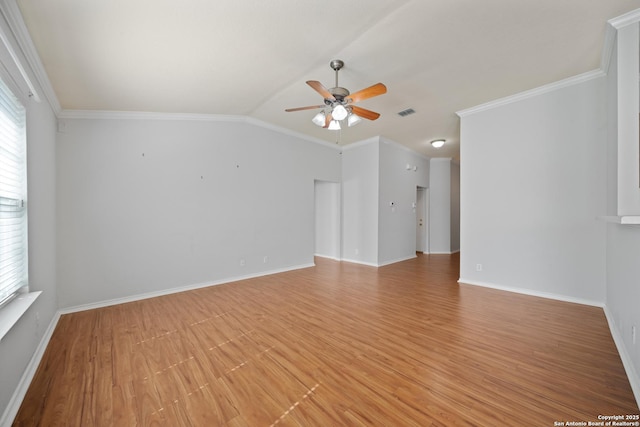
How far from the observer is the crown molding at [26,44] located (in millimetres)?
1735

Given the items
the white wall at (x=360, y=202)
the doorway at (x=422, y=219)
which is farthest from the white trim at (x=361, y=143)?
the doorway at (x=422, y=219)

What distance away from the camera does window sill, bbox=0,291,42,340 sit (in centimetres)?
157

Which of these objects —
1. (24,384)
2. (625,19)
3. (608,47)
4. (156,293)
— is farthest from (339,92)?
(156,293)

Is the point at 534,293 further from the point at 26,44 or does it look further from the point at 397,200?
the point at 26,44

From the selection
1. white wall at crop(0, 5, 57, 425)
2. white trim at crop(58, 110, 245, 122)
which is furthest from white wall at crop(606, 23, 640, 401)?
white trim at crop(58, 110, 245, 122)

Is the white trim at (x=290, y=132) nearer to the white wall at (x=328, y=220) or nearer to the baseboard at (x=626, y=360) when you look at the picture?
the white wall at (x=328, y=220)

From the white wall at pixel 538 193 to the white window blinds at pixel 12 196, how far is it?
5.39m

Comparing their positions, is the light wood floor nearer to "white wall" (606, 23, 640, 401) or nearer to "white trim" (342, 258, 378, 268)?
"white wall" (606, 23, 640, 401)

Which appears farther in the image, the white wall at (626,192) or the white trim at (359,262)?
the white trim at (359,262)

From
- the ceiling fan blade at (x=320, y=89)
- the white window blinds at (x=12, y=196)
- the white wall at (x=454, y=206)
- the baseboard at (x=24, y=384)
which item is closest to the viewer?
the baseboard at (x=24, y=384)

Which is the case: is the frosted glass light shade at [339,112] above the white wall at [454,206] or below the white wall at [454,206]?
above

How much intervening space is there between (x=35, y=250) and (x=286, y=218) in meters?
3.58

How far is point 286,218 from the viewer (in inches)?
212

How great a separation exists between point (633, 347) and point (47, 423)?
4005 millimetres
